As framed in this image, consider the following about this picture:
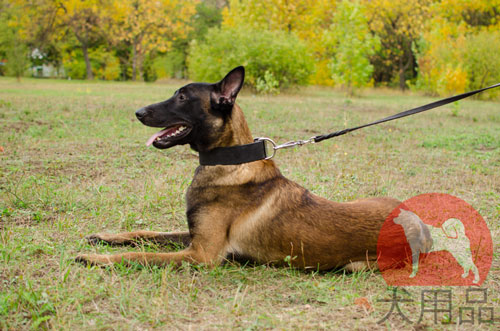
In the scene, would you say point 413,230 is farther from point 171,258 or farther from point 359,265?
point 171,258

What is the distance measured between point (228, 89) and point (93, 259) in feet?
5.25

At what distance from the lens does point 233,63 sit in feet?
64.1

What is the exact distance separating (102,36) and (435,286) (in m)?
35.3

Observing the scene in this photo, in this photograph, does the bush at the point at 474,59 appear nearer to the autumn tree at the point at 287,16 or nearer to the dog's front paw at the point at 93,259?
the autumn tree at the point at 287,16

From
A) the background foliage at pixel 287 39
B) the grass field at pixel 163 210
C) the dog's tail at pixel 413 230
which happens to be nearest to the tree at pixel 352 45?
the background foliage at pixel 287 39

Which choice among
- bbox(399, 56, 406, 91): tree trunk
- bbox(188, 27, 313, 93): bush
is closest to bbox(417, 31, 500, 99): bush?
bbox(188, 27, 313, 93): bush

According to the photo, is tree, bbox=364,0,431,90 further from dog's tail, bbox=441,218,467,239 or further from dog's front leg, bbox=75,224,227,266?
dog's front leg, bbox=75,224,227,266

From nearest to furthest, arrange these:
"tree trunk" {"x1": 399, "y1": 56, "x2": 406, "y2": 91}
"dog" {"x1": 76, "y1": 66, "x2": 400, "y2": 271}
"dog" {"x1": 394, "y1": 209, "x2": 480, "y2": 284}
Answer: "dog" {"x1": 76, "y1": 66, "x2": 400, "y2": 271}
"dog" {"x1": 394, "y1": 209, "x2": 480, "y2": 284}
"tree trunk" {"x1": 399, "y1": 56, "x2": 406, "y2": 91}

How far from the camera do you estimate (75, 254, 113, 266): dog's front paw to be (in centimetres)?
312

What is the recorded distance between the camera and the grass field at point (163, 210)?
8.45 ft

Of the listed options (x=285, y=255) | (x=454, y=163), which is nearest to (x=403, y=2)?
(x=454, y=163)

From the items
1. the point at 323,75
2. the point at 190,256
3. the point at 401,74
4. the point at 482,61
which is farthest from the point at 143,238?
the point at 401,74

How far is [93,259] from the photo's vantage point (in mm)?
3148

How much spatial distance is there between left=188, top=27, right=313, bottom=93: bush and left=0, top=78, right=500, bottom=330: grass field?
9.06 meters
